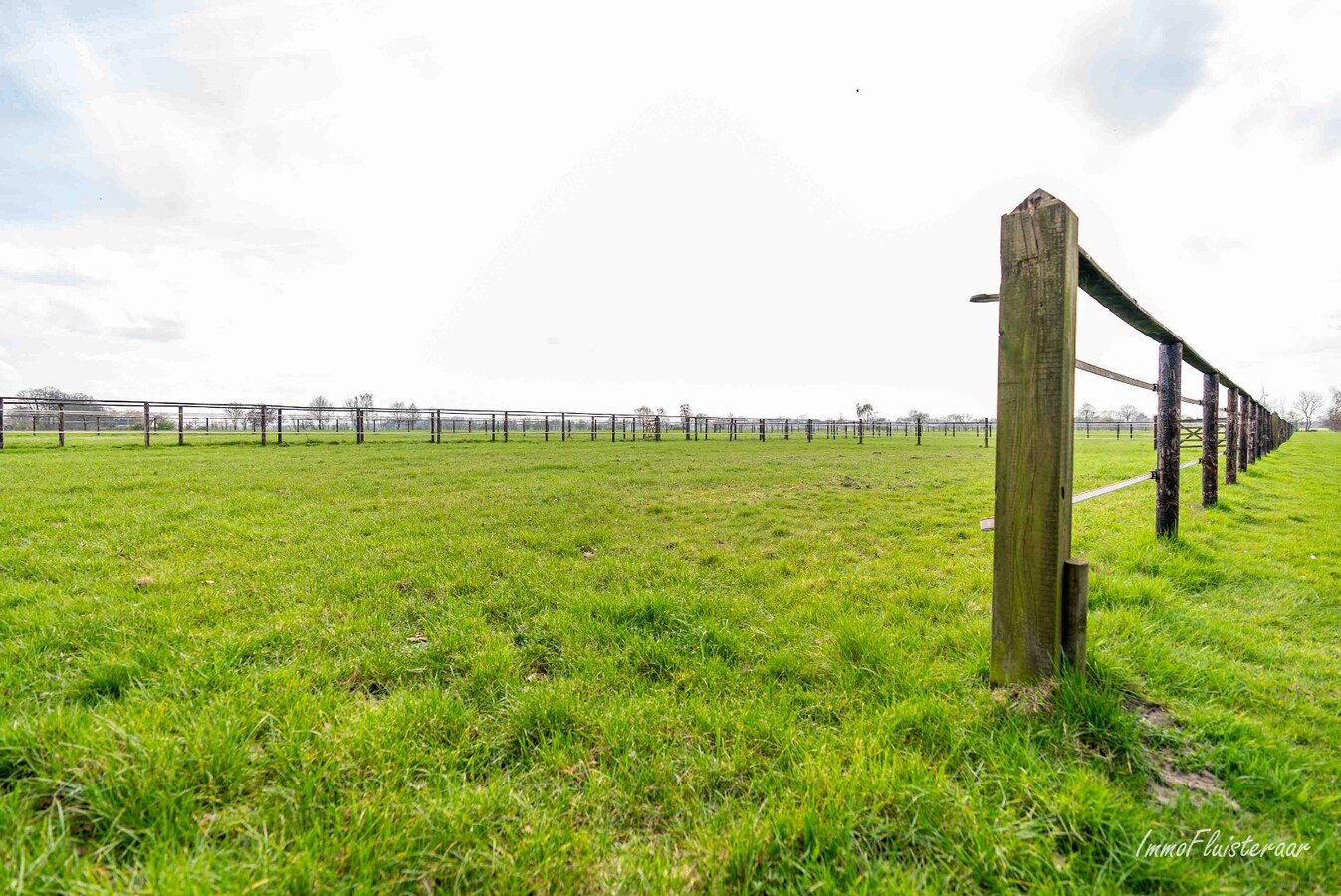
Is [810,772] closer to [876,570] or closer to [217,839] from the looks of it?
[217,839]

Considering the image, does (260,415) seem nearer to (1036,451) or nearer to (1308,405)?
(1036,451)

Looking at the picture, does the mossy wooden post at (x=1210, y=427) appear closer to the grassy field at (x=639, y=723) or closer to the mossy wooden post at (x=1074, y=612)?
the grassy field at (x=639, y=723)

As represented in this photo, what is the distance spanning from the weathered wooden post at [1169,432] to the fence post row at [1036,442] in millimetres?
3342

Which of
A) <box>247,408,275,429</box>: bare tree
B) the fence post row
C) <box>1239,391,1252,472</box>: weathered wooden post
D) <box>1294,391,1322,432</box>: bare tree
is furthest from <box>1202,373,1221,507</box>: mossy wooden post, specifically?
<box>1294,391,1322,432</box>: bare tree

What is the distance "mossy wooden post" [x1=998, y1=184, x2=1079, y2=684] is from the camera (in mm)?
1898

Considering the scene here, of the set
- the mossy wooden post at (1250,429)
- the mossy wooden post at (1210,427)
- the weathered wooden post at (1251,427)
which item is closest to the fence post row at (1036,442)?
the mossy wooden post at (1210,427)

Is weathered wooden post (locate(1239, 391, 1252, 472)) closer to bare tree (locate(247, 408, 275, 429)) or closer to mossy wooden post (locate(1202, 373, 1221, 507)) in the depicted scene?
mossy wooden post (locate(1202, 373, 1221, 507))

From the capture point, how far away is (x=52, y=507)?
553 cm

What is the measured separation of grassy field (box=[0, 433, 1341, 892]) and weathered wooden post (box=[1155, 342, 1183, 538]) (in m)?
0.37

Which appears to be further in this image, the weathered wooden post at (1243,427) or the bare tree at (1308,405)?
the bare tree at (1308,405)

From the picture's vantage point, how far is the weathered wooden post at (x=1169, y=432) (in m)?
4.17

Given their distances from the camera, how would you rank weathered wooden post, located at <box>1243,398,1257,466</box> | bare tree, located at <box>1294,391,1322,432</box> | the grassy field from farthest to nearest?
bare tree, located at <box>1294,391,1322,432</box>, weathered wooden post, located at <box>1243,398,1257,466</box>, the grassy field

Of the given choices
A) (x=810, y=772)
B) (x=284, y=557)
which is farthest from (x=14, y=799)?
(x=284, y=557)

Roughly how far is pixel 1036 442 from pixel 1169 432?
3647 mm
